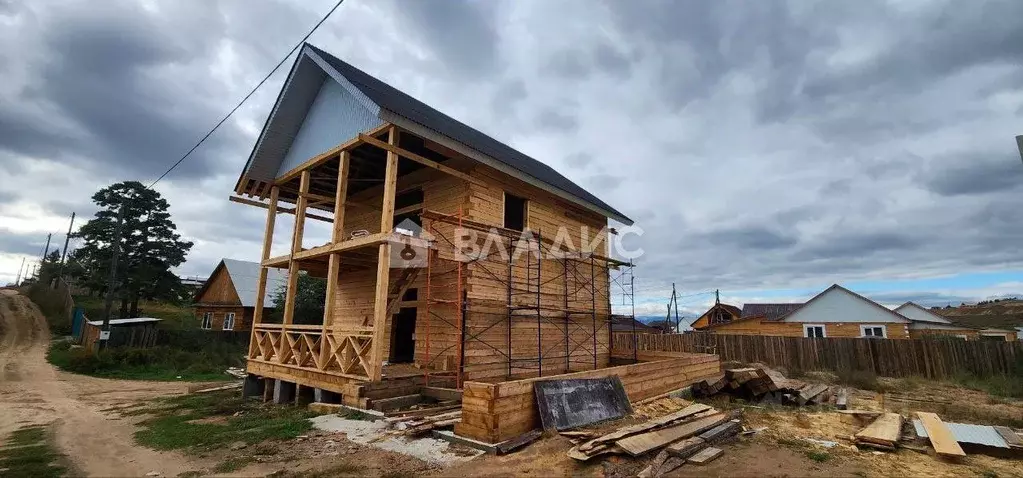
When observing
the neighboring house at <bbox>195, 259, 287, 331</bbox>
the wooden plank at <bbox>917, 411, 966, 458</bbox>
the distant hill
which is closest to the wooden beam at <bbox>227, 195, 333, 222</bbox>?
the wooden plank at <bbox>917, 411, 966, 458</bbox>

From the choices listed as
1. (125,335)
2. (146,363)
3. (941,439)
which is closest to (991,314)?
(941,439)

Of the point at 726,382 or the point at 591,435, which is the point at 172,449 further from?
the point at 726,382

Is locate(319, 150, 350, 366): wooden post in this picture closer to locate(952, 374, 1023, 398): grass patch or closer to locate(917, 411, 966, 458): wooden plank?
locate(917, 411, 966, 458): wooden plank

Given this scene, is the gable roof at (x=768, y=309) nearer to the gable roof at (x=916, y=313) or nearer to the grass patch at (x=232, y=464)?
the gable roof at (x=916, y=313)

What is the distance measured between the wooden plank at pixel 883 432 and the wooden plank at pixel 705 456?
268 cm

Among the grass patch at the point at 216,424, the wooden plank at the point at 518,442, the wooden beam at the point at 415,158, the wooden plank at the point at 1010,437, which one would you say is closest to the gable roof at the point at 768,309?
the wooden plank at the point at 1010,437

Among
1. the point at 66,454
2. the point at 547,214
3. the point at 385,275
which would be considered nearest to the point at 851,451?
the point at 385,275

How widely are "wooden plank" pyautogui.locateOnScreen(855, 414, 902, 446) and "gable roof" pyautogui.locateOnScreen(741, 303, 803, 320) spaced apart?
2655 centimetres

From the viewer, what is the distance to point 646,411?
358 inches

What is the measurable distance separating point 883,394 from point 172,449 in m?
17.8

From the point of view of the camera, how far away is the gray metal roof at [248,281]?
104ft

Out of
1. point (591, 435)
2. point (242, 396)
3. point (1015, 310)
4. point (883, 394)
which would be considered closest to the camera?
point (591, 435)

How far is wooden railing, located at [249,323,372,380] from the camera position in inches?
366

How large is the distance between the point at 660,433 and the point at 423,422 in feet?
12.0
